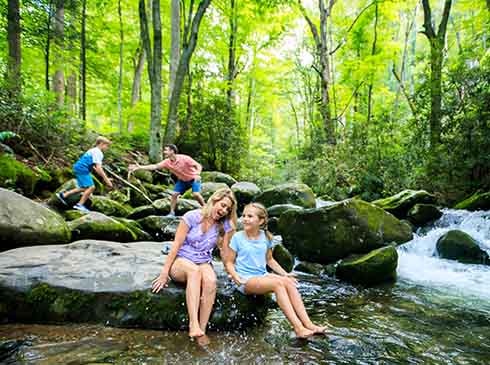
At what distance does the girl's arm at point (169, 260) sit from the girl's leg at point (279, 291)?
2.68 feet

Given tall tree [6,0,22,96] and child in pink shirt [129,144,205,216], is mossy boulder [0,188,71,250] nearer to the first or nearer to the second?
child in pink shirt [129,144,205,216]

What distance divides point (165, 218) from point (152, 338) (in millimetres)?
4078

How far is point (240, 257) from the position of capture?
150 inches

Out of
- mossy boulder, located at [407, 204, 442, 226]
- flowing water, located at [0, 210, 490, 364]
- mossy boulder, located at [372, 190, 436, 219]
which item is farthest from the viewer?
mossy boulder, located at [372, 190, 436, 219]

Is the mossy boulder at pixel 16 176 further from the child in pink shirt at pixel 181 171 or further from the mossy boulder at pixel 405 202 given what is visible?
the mossy boulder at pixel 405 202

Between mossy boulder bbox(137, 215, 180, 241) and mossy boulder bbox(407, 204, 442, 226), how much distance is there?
235 inches

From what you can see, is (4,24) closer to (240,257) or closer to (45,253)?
(45,253)

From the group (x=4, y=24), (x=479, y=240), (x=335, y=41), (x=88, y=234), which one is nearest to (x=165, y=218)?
(x=88, y=234)

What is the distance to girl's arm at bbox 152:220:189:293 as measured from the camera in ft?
11.3

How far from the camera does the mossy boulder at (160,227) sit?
6.86m

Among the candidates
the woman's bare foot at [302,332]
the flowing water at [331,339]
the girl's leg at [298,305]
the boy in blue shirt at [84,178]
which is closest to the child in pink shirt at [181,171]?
the boy in blue shirt at [84,178]

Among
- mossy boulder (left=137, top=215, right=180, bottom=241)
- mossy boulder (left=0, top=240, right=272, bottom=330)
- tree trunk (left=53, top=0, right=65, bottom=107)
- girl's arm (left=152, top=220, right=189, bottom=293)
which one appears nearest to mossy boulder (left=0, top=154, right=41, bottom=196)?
mossy boulder (left=137, top=215, right=180, bottom=241)

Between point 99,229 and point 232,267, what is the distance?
3.16m

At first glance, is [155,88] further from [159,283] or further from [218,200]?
[159,283]
